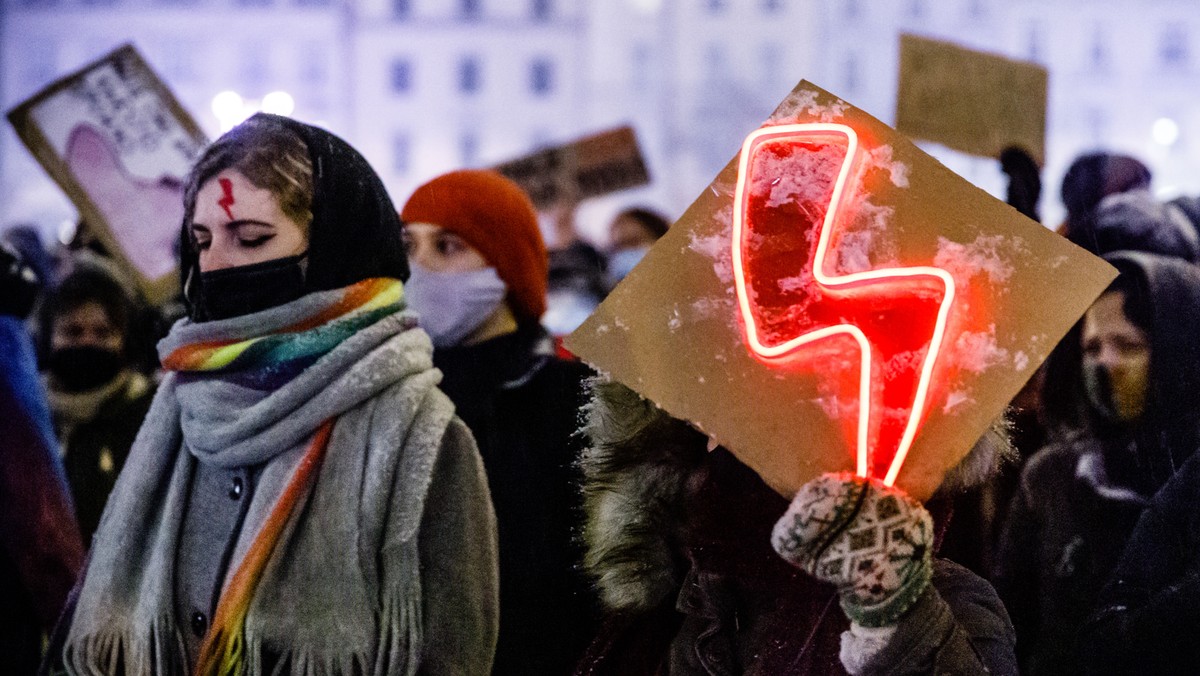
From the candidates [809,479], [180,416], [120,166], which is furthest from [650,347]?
[120,166]

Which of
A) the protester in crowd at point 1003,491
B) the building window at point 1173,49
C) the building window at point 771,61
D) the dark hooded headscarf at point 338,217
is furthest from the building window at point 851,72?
the dark hooded headscarf at point 338,217

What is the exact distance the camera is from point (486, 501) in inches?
91.8

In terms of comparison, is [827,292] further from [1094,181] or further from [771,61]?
[771,61]

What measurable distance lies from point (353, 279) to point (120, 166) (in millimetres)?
2065

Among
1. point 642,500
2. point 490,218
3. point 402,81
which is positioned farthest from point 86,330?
point 402,81

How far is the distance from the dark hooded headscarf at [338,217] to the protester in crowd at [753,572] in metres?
0.51

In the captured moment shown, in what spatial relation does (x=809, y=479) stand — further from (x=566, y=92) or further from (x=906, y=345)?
(x=566, y=92)

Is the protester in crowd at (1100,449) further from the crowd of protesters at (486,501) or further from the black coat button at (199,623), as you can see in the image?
the black coat button at (199,623)

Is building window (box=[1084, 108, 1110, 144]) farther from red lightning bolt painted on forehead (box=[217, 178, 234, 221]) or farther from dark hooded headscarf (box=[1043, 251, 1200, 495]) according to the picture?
red lightning bolt painted on forehead (box=[217, 178, 234, 221])

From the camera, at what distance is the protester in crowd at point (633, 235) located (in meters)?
6.51

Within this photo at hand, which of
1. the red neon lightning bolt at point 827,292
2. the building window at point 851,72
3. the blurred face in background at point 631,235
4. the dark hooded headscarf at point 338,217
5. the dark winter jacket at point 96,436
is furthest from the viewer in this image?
the building window at point 851,72

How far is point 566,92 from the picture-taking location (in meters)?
50.4

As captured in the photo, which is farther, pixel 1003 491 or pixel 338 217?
pixel 1003 491

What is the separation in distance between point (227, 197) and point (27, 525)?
4.68 ft
